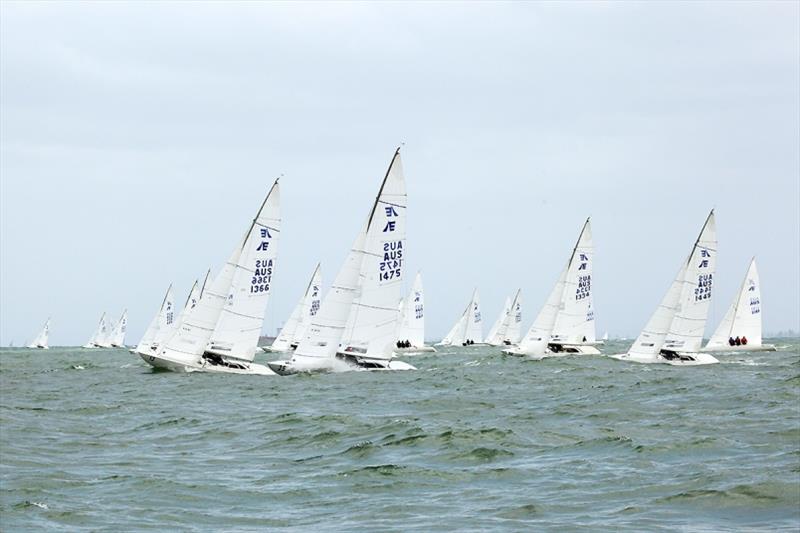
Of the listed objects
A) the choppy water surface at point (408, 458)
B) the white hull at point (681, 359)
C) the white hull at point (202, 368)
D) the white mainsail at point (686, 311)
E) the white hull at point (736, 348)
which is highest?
the white mainsail at point (686, 311)

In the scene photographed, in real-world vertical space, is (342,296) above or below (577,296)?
below

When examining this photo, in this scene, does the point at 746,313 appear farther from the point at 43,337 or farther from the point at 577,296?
the point at 43,337

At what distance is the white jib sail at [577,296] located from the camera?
5509cm

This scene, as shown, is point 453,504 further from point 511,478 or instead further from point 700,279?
point 700,279

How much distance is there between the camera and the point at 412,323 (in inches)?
2876

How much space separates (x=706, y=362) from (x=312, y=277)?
25.9m

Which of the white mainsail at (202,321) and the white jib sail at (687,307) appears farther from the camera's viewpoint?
the white jib sail at (687,307)

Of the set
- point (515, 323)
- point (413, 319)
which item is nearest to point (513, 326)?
point (515, 323)

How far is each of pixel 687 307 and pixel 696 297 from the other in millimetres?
703

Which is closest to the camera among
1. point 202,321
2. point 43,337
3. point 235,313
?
point 202,321

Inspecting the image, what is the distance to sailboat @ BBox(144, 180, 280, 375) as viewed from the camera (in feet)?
124

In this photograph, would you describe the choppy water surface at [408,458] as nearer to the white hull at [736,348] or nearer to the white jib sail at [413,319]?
the white hull at [736,348]

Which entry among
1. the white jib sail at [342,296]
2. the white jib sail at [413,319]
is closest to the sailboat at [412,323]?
the white jib sail at [413,319]

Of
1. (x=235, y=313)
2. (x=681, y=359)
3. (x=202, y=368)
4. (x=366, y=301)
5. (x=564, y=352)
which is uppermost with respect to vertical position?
(x=366, y=301)
